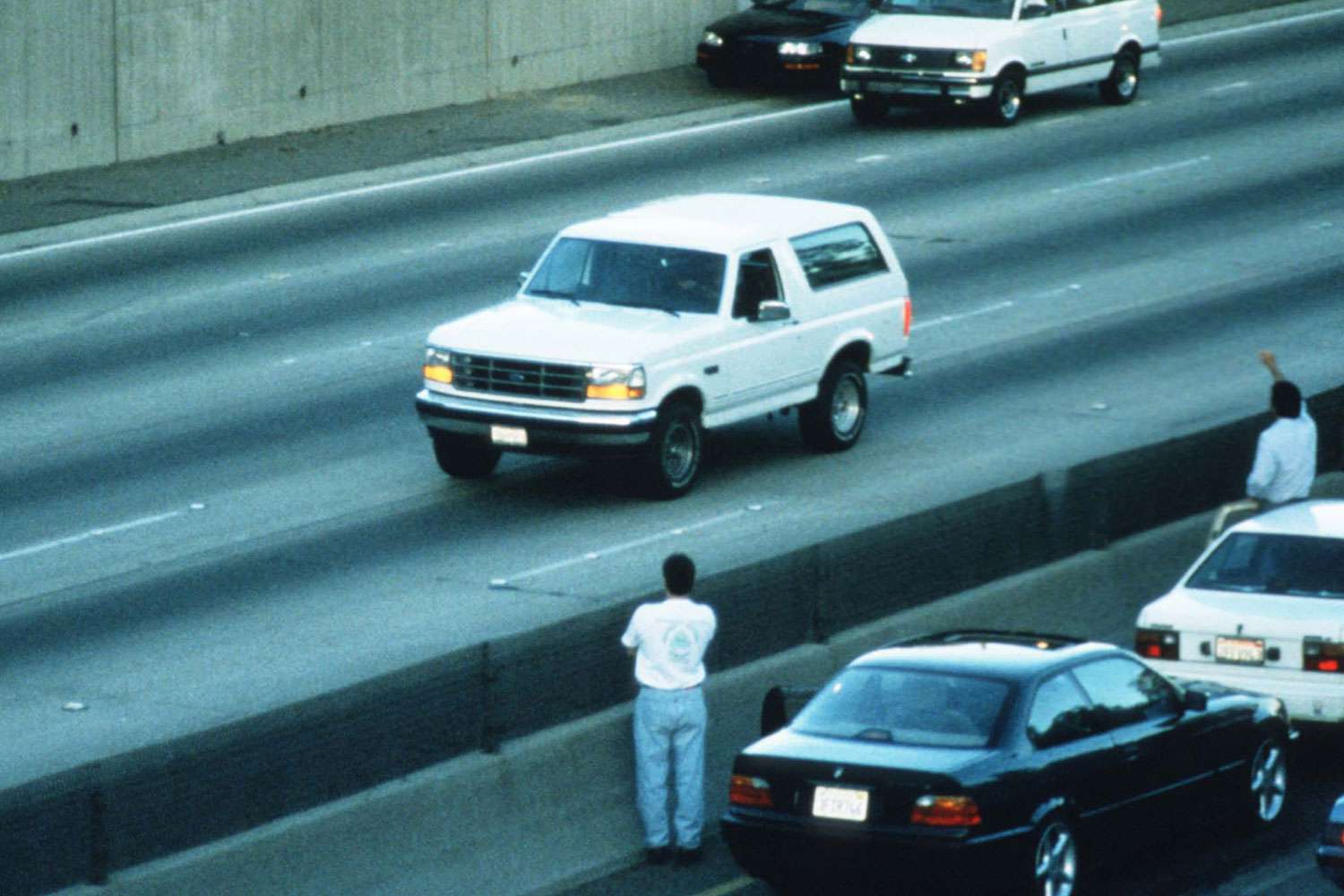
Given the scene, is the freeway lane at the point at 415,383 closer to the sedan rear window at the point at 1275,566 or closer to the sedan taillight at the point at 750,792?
the sedan taillight at the point at 750,792

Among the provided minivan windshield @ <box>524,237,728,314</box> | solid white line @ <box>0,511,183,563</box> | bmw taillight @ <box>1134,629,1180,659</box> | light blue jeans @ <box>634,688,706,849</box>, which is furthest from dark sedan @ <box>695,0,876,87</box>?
light blue jeans @ <box>634,688,706,849</box>

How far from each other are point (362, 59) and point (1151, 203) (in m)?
10.9

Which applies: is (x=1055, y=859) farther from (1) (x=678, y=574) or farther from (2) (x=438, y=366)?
(2) (x=438, y=366)

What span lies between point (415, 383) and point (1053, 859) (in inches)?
482

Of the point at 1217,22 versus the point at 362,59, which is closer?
the point at 362,59

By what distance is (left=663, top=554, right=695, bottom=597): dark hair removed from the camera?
1345 centimetres

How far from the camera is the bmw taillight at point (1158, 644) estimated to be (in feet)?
51.1

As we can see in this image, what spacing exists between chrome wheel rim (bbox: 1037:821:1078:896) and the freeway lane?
493 centimetres

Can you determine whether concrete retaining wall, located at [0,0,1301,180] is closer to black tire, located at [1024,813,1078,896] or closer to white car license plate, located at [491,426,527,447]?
white car license plate, located at [491,426,527,447]

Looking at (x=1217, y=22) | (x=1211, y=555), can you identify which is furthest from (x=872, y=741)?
(x=1217, y=22)

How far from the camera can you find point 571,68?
39.8 m

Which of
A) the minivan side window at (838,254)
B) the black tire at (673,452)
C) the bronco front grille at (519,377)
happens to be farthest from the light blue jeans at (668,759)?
the minivan side window at (838,254)

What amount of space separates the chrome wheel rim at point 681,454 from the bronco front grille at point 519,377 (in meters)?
0.93

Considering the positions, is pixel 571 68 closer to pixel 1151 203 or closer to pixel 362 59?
pixel 362 59
